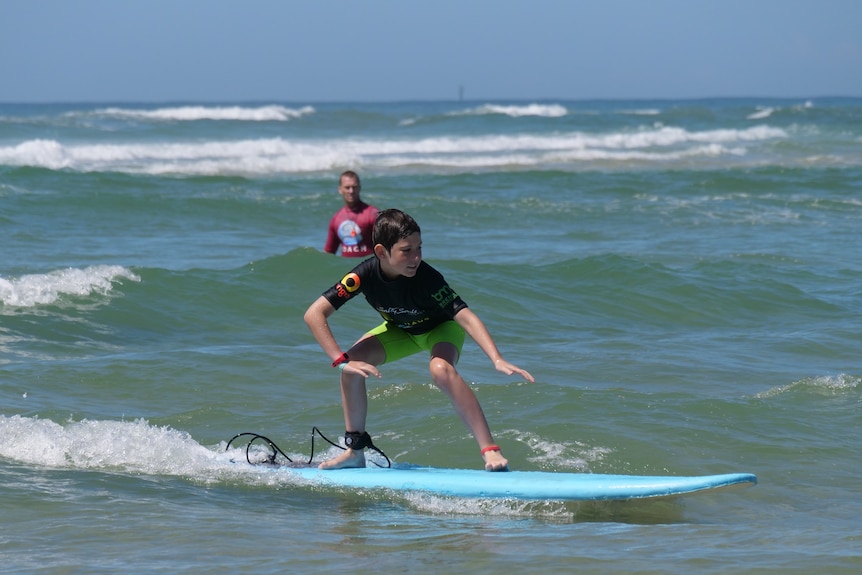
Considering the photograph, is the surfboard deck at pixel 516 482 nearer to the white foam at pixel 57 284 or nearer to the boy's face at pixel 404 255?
the boy's face at pixel 404 255

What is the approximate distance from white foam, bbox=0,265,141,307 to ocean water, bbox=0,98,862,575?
4 centimetres

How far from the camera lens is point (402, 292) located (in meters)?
5.38

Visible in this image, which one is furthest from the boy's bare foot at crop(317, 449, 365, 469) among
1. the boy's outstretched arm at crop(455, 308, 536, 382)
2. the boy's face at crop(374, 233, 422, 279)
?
the boy's face at crop(374, 233, 422, 279)

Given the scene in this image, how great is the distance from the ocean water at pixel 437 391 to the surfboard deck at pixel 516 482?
8 centimetres

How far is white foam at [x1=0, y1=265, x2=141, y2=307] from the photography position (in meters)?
10.5

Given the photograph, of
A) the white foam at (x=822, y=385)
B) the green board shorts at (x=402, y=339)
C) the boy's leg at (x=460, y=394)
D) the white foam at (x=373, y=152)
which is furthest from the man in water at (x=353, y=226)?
the white foam at (x=373, y=152)

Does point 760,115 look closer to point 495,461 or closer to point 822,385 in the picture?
point 822,385

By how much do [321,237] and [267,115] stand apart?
4039 cm

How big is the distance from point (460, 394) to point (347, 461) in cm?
87

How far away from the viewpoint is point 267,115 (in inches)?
2196

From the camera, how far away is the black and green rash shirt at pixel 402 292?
5.35 metres

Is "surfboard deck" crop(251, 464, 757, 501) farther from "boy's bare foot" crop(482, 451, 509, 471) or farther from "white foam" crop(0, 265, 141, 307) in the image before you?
"white foam" crop(0, 265, 141, 307)

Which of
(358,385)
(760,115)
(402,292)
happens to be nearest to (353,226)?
(358,385)

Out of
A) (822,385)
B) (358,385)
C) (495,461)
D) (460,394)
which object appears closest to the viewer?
(460,394)
